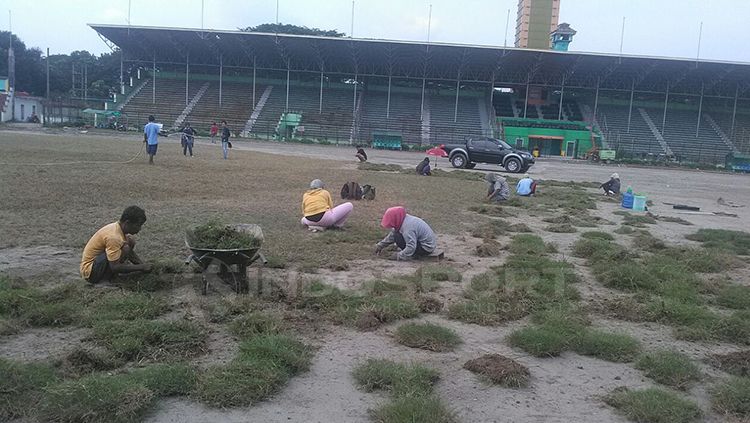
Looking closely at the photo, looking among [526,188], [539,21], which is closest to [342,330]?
[526,188]

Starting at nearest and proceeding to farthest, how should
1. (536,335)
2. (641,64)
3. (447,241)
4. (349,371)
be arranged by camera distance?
(349,371) → (536,335) → (447,241) → (641,64)

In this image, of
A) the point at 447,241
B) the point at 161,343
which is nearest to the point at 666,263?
the point at 447,241

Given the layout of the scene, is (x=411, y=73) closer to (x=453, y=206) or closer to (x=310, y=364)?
(x=453, y=206)

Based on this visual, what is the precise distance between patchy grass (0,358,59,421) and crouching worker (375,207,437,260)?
15.2 ft

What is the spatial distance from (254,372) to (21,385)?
4.75ft

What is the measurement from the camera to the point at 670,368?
4348 mm

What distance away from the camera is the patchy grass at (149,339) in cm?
422

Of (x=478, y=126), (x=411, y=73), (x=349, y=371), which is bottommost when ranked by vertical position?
(x=349, y=371)

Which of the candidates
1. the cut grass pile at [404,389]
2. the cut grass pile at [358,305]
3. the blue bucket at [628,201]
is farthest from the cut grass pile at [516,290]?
the blue bucket at [628,201]

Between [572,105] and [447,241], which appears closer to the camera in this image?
[447,241]

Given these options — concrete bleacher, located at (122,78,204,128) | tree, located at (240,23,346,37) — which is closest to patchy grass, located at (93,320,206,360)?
concrete bleacher, located at (122,78,204,128)

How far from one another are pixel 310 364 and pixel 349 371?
1.04ft

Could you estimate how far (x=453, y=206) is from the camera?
13430 millimetres

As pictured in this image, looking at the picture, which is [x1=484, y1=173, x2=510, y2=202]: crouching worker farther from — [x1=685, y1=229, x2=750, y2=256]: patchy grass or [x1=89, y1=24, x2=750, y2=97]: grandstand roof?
[x1=89, y1=24, x2=750, y2=97]: grandstand roof
